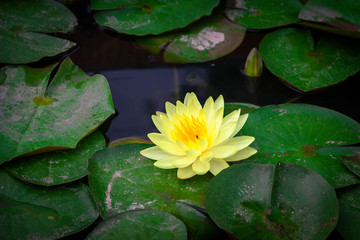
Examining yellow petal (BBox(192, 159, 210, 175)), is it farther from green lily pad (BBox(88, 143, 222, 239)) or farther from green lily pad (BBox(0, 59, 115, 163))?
green lily pad (BBox(0, 59, 115, 163))

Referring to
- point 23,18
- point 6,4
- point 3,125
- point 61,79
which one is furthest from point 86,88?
point 6,4

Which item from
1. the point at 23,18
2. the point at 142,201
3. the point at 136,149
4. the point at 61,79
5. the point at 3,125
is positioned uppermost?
the point at 23,18

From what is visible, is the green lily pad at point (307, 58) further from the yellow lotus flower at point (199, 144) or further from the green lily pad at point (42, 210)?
the green lily pad at point (42, 210)

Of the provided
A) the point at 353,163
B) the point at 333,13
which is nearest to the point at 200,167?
the point at 353,163

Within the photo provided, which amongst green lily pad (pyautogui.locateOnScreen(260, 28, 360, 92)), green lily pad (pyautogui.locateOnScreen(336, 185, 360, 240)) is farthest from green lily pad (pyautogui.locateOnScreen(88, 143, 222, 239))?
green lily pad (pyautogui.locateOnScreen(260, 28, 360, 92))

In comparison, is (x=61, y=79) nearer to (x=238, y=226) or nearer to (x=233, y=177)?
(x=233, y=177)

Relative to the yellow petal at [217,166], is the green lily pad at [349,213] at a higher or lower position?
lower

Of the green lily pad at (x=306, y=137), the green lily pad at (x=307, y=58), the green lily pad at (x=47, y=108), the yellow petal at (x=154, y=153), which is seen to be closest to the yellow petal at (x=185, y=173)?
the yellow petal at (x=154, y=153)
